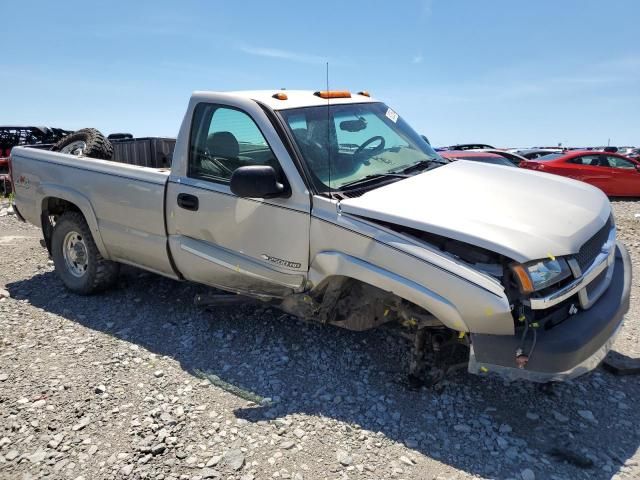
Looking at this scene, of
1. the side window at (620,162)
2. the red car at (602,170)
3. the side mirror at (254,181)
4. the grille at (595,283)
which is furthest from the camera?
the side window at (620,162)

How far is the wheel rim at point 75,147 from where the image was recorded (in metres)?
5.49

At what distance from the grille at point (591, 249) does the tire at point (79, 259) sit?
13.6ft

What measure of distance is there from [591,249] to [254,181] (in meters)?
2.12

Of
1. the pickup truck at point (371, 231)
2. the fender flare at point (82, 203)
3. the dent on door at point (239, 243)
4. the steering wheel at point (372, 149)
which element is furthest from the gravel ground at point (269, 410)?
the steering wheel at point (372, 149)

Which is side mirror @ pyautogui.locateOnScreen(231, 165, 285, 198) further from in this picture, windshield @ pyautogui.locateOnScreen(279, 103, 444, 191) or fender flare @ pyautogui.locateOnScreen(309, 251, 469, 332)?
fender flare @ pyautogui.locateOnScreen(309, 251, 469, 332)

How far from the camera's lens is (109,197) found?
4.66 meters

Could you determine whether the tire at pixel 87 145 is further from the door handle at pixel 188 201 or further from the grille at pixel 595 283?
the grille at pixel 595 283

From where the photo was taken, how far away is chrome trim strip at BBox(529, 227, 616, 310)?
9.05 ft

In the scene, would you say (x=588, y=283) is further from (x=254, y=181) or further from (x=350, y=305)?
(x=254, y=181)

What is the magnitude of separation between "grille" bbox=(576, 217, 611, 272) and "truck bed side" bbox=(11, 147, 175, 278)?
3.06 metres

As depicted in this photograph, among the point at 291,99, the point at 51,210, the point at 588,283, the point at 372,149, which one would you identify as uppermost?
the point at 291,99

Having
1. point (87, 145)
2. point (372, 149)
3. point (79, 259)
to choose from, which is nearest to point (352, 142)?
point (372, 149)

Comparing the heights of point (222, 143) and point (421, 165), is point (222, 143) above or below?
above

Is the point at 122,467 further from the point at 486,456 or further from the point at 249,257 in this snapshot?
the point at 486,456
